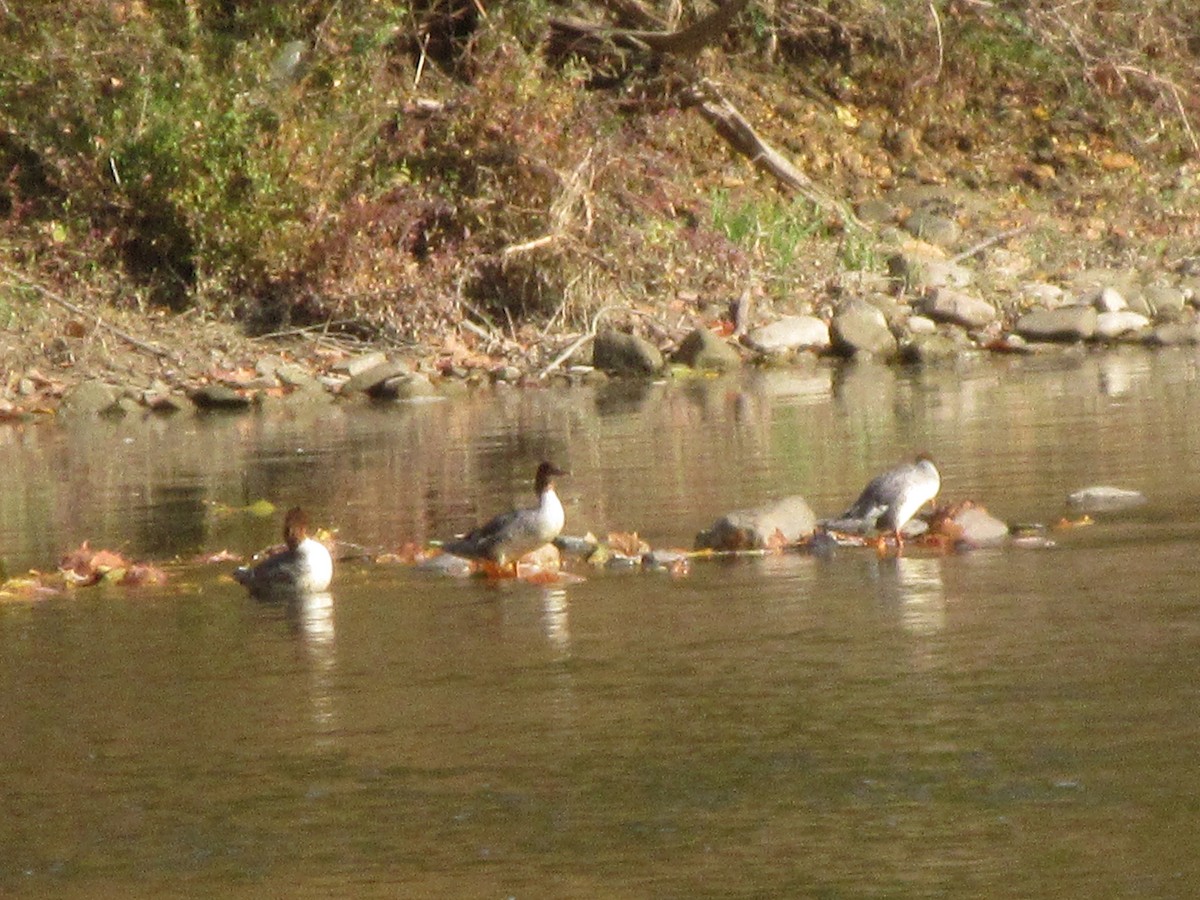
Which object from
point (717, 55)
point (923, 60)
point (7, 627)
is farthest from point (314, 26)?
point (7, 627)

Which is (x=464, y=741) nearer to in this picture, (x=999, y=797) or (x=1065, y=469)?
(x=999, y=797)

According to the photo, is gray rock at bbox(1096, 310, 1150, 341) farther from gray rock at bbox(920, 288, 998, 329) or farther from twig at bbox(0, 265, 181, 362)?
twig at bbox(0, 265, 181, 362)

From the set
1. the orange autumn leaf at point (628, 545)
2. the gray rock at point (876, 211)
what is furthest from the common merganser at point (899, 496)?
the gray rock at point (876, 211)

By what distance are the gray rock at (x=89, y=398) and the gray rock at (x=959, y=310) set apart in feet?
24.0

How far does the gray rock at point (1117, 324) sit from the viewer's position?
21438 millimetres

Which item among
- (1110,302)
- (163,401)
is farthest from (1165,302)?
(163,401)

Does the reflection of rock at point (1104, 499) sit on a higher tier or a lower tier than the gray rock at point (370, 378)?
lower

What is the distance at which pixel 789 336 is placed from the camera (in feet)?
69.9

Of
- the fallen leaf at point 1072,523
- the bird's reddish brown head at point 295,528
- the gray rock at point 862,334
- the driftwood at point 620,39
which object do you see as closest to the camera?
the bird's reddish brown head at point 295,528

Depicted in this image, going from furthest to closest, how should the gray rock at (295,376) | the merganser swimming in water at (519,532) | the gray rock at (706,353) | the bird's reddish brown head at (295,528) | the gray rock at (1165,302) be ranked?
the gray rock at (1165,302)
the gray rock at (706,353)
the gray rock at (295,376)
the merganser swimming in water at (519,532)
the bird's reddish brown head at (295,528)

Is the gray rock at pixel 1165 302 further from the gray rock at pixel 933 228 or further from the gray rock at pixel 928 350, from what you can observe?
the gray rock at pixel 933 228

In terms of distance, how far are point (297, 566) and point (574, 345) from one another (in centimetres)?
1192

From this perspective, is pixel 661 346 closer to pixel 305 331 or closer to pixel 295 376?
pixel 305 331

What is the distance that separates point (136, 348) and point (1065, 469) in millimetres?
11127
